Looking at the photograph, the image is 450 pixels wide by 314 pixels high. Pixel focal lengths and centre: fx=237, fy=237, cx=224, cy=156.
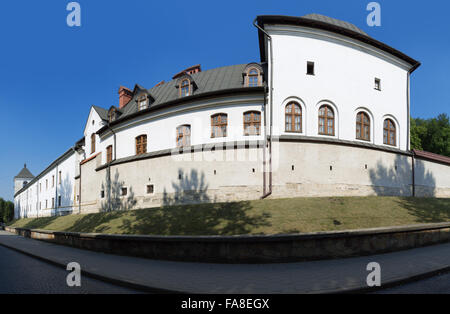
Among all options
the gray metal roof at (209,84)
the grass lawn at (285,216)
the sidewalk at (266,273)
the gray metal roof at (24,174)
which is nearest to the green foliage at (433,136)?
the grass lawn at (285,216)

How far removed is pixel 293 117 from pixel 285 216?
8142 mm

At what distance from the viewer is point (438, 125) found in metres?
35.0

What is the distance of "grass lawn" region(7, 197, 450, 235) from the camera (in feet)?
31.6

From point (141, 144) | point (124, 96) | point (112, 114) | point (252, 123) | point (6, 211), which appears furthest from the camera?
point (6, 211)

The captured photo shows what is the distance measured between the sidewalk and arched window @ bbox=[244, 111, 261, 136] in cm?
1059

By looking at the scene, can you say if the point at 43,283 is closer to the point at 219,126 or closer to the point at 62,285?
the point at 62,285

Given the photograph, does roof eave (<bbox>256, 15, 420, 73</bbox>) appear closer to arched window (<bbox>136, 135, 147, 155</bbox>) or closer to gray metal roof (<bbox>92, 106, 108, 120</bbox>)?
arched window (<bbox>136, 135, 147, 155</bbox>)

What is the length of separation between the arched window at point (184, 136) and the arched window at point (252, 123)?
4494mm

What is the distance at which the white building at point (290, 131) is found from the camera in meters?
15.6

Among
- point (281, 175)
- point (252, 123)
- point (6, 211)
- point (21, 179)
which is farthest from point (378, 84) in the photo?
point (21, 179)

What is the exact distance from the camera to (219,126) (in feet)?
56.6

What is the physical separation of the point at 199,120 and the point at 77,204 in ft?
69.0

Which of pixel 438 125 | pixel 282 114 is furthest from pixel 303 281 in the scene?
pixel 438 125

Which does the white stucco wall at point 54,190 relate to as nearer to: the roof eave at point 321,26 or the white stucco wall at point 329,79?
the white stucco wall at point 329,79
